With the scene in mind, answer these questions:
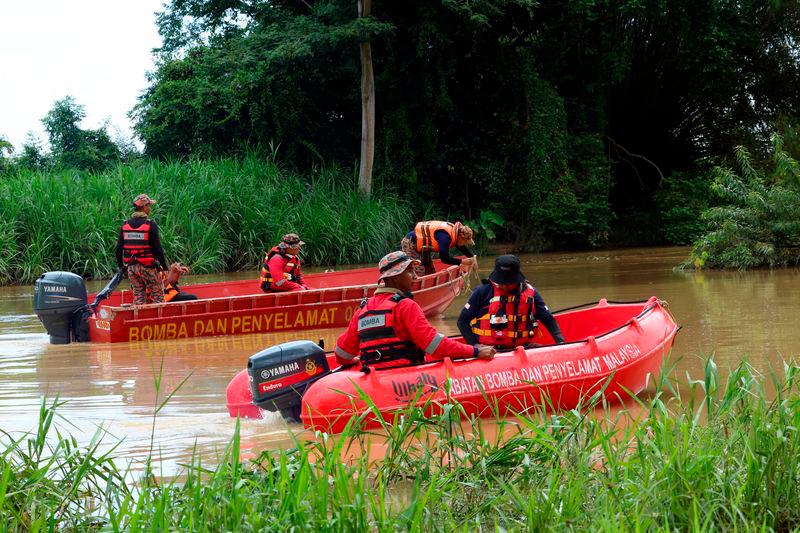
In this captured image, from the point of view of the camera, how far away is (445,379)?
21.5 ft

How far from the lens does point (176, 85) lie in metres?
26.6

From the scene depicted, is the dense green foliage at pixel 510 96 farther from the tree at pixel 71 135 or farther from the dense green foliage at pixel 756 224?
the dense green foliage at pixel 756 224

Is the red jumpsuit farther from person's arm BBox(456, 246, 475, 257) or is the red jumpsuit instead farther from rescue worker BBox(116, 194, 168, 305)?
person's arm BBox(456, 246, 475, 257)

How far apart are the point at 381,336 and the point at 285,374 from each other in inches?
27.8

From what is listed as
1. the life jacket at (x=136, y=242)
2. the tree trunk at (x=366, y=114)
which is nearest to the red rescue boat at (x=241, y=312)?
the life jacket at (x=136, y=242)

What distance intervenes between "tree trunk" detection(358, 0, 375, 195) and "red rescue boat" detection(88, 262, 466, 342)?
11598 mm

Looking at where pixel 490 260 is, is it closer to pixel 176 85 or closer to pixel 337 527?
pixel 176 85

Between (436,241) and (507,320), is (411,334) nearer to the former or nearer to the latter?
(507,320)

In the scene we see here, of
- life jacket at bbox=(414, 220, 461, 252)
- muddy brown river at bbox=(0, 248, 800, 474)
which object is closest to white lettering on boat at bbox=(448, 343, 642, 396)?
muddy brown river at bbox=(0, 248, 800, 474)

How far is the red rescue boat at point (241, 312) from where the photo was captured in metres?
11.5

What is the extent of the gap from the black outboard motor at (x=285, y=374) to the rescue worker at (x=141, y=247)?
5089mm

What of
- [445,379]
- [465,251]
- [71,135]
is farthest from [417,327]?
[71,135]

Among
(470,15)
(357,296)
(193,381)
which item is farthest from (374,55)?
(193,381)

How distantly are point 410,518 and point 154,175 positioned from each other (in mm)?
19032
